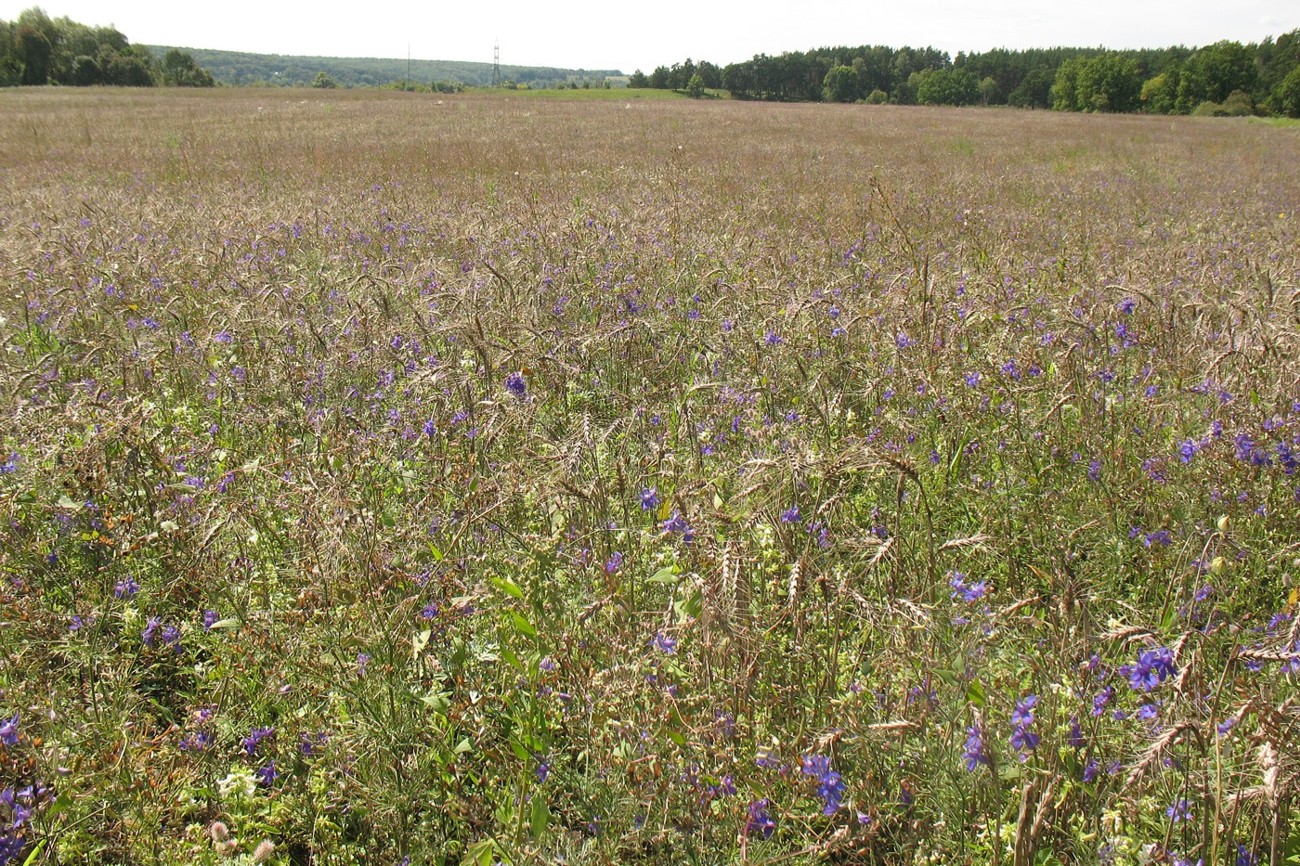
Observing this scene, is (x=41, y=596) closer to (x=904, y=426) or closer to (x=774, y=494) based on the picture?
(x=774, y=494)

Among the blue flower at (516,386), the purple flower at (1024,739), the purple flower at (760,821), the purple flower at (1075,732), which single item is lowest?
the purple flower at (760,821)

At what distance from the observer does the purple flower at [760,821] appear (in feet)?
5.82

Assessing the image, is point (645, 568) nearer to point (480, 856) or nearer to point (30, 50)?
point (480, 856)

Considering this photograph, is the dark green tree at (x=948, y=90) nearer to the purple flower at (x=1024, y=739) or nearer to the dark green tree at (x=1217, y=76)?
the dark green tree at (x=1217, y=76)

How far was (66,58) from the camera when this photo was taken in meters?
74.7

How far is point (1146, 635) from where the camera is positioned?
135cm

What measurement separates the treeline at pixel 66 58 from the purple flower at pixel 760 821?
275 ft

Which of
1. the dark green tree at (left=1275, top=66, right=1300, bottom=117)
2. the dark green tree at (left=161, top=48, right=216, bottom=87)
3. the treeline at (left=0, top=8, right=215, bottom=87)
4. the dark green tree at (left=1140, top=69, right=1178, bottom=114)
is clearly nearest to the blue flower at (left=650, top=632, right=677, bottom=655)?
the dark green tree at (left=1275, top=66, right=1300, bottom=117)

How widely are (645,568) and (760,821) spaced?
102cm

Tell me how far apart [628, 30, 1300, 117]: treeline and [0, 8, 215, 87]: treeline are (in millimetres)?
55140

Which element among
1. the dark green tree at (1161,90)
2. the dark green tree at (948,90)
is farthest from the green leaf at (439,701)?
the dark green tree at (948,90)

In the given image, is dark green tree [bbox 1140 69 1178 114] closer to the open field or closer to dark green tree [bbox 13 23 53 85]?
the open field

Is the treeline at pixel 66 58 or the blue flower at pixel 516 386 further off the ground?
the treeline at pixel 66 58

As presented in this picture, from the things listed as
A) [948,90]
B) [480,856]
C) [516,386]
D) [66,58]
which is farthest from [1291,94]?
[66,58]
